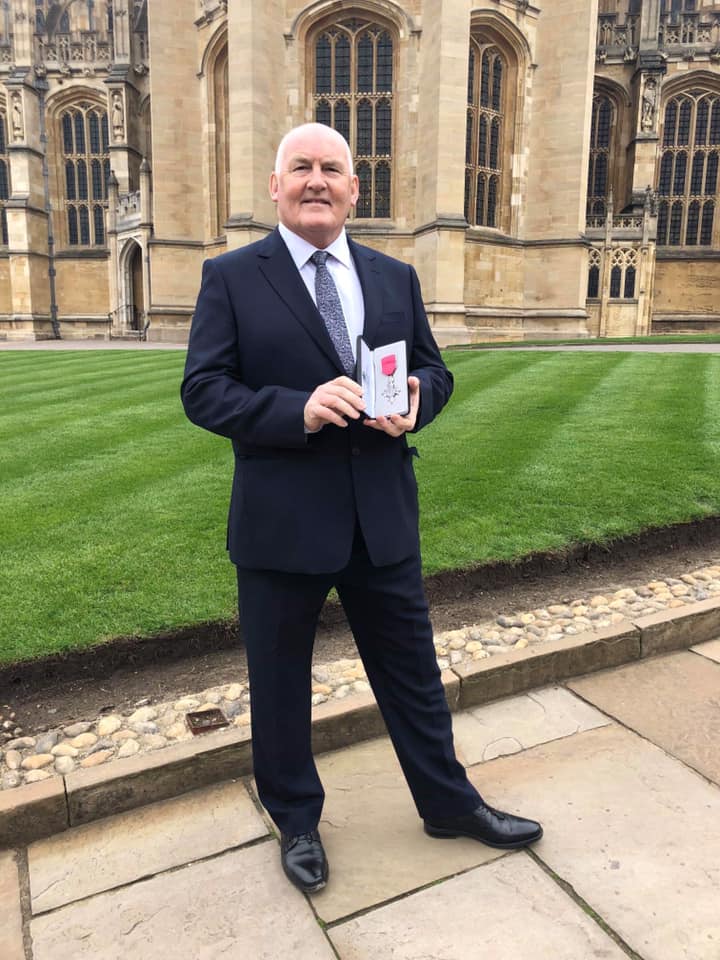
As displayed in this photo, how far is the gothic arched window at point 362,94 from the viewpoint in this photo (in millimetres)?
21859

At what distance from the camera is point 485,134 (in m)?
22.9

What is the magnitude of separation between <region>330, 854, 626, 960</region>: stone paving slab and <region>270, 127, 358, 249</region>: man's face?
194cm

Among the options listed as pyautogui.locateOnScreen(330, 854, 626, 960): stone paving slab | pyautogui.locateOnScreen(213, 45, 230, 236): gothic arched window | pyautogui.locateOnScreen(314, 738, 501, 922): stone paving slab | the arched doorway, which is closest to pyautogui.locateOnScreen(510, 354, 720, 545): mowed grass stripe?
pyautogui.locateOnScreen(314, 738, 501, 922): stone paving slab

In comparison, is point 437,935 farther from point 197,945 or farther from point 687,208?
point 687,208

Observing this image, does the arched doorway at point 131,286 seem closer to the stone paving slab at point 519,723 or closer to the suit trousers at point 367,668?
the stone paving slab at point 519,723

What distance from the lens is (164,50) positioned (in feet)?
76.8

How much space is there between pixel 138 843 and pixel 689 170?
3478cm

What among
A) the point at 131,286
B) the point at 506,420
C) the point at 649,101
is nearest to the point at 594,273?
the point at 649,101

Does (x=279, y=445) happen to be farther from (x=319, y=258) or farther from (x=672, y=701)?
(x=672, y=701)

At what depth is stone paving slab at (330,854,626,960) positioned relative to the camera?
1845 millimetres

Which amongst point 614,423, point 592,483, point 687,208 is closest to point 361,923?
point 592,483

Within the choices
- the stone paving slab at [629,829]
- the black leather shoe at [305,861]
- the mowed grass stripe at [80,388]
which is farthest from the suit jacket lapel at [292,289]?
the mowed grass stripe at [80,388]

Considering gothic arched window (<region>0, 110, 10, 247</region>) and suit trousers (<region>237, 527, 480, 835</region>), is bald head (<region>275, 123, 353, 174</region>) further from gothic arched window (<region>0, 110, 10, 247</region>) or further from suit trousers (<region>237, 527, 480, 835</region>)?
gothic arched window (<region>0, 110, 10, 247</region>)

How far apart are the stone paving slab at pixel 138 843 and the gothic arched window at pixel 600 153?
31040 mm
